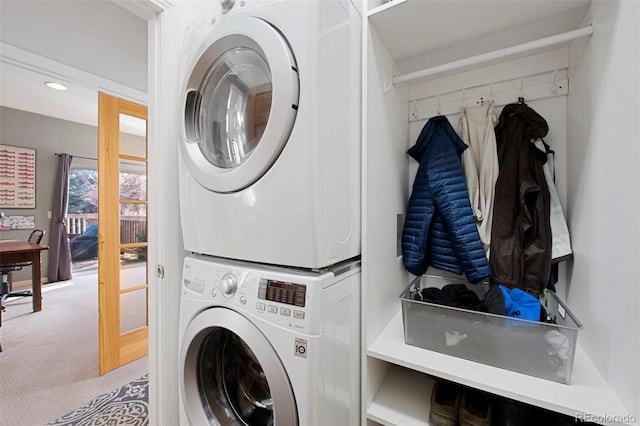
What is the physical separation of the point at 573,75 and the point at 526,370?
3.62 ft

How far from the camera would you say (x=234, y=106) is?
1035mm

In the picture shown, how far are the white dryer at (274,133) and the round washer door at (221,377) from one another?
0.88 feet

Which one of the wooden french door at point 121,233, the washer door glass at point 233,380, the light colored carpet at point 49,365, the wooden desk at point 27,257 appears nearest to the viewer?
the washer door glass at point 233,380

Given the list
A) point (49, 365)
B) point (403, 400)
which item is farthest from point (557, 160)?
point (49, 365)

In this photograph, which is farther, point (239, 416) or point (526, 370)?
point (239, 416)

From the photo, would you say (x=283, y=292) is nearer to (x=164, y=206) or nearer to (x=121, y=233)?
(x=164, y=206)

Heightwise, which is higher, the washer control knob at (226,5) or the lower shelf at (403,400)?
the washer control knob at (226,5)

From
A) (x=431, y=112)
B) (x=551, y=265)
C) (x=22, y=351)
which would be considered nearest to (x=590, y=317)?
(x=551, y=265)

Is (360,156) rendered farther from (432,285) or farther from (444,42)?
(432,285)

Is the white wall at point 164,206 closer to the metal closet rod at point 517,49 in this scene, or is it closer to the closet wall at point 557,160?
the closet wall at point 557,160

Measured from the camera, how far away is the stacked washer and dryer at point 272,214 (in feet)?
2.51

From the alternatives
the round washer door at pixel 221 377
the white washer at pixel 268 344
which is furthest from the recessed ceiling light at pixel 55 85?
the round washer door at pixel 221 377

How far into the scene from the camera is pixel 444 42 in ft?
3.91

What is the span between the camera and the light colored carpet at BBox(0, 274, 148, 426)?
1.70 metres
